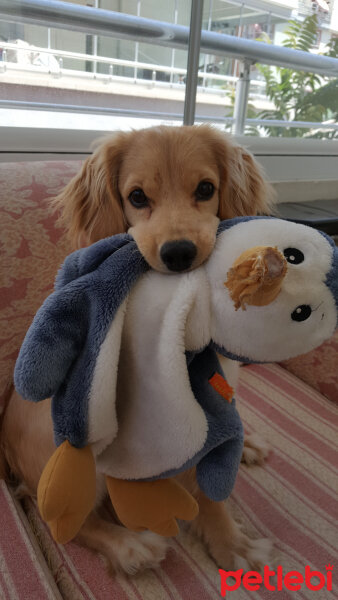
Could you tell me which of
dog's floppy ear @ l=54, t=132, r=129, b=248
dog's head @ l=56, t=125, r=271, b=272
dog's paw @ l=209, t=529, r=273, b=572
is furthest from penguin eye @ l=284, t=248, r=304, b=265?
dog's paw @ l=209, t=529, r=273, b=572

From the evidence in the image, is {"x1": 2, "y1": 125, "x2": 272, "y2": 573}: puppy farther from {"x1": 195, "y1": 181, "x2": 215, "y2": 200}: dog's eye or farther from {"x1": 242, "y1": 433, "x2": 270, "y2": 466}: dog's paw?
{"x1": 242, "y1": 433, "x2": 270, "y2": 466}: dog's paw

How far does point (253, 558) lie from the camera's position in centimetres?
90

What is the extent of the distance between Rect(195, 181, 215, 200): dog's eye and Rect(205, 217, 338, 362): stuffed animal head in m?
0.25

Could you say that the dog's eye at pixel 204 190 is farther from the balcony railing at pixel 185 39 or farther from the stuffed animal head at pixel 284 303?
the balcony railing at pixel 185 39

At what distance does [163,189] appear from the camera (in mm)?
855

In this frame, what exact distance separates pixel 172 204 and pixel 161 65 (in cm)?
145

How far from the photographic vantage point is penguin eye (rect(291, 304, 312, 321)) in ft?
1.97

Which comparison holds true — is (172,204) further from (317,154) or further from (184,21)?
(317,154)

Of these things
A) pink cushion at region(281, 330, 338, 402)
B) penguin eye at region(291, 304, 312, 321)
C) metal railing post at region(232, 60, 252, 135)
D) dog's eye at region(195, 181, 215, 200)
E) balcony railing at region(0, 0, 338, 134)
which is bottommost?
pink cushion at region(281, 330, 338, 402)

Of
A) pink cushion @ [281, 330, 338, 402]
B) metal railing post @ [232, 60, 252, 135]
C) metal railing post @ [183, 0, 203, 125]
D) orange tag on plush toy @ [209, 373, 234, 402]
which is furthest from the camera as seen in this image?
metal railing post @ [232, 60, 252, 135]

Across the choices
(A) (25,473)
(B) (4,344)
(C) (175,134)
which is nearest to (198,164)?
(C) (175,134)

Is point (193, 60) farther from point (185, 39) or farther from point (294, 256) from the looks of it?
point (294, 256)

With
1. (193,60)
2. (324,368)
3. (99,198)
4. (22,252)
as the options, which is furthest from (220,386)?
(193,60)

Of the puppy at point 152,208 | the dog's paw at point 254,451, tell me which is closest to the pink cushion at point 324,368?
the dog's paw at point 254,451
